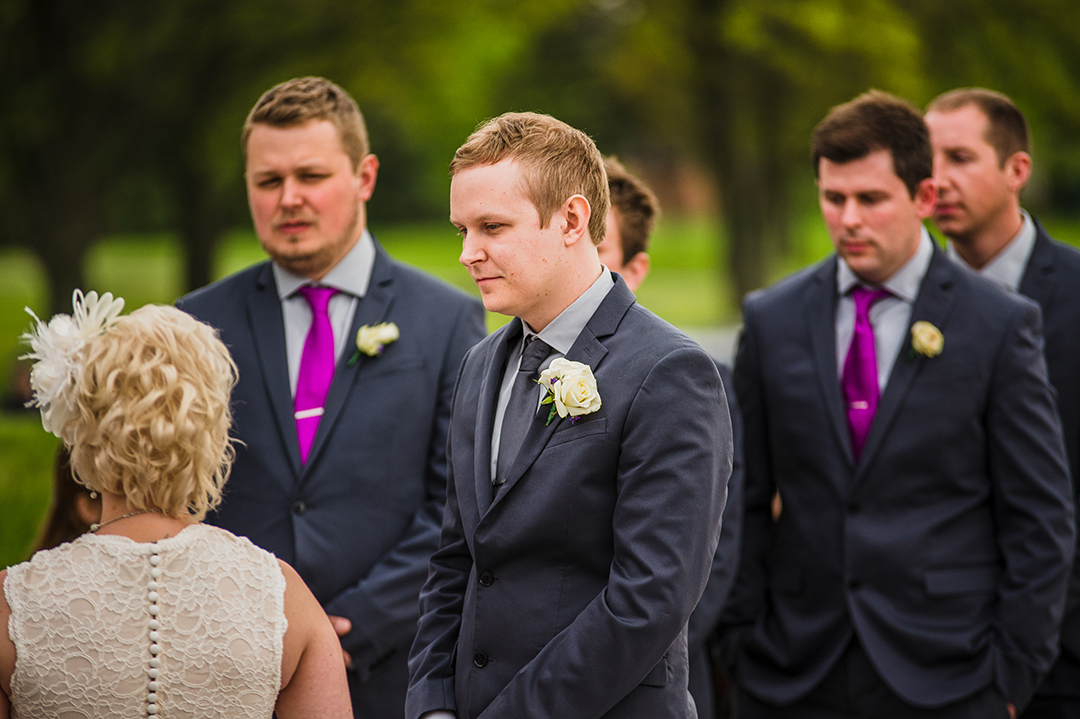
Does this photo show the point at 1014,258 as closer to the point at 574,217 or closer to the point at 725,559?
the point at 725,559

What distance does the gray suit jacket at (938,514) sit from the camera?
345 centimetres

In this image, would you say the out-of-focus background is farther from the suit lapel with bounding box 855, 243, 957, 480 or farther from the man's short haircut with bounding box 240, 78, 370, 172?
the suit lapel with bounding box 855, 243, 957, 480

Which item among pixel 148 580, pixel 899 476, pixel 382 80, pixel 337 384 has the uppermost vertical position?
pixel 382 80

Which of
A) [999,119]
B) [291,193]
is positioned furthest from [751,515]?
[291,193]

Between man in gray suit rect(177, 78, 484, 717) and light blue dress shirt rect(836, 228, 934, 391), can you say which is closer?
man in gray suit rect(177, 78, 484, 717)

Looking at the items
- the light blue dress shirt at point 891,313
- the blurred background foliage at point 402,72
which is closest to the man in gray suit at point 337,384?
the light blue dress shirt at point 891,313

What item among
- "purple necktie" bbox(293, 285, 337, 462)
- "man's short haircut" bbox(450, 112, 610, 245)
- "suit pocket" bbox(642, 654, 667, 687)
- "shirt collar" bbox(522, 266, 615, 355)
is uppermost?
"man's short haircut" bbox(450, 112, 610, 245)

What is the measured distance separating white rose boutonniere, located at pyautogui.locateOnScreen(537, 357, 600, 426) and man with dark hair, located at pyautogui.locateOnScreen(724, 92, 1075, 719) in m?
1.52

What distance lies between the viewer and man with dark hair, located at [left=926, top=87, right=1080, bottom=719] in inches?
160

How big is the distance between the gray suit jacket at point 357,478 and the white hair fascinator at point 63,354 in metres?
1.05

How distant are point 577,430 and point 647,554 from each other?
33 centimetres

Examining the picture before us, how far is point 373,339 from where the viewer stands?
3.61 meters

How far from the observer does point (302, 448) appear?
3.55 metres

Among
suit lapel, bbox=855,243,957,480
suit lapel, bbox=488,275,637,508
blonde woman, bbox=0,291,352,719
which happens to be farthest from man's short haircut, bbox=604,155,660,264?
blonde woman, bbox=0,291,352,719
